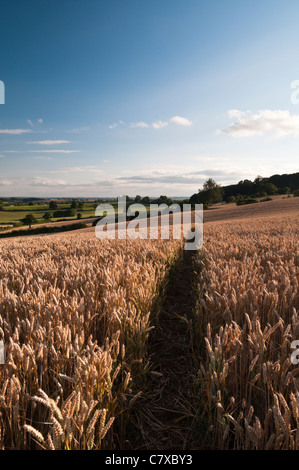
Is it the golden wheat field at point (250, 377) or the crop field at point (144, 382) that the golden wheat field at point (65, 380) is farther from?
the golden wheat field at point (250, 377)

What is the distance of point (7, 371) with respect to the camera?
1.62 m

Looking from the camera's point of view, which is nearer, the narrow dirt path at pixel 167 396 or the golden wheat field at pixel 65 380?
the golden wheat field at pixel 65 380

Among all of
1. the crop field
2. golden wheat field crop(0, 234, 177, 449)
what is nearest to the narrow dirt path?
the crop field

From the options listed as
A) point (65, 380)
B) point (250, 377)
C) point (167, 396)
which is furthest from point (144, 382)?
point (250, 377)

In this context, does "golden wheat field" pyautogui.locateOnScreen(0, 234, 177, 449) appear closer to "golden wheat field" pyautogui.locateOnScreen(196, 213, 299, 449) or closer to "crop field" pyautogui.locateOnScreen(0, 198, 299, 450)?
"crop field" pyautogui.locateOnScreen(0, 198, 299, 450)

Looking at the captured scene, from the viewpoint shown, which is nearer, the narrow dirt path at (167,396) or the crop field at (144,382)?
the crop field at (144,382)

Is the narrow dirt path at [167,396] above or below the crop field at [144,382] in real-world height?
below

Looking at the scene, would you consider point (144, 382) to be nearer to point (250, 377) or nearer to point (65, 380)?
point (65, 380)

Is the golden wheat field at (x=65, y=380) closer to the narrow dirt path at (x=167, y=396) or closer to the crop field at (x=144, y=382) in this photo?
the crop field at (x=144, y=382)

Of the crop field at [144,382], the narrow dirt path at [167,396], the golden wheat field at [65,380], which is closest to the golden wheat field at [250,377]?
the crop field at [144,382]

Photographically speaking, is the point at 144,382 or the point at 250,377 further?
the point at 144,382

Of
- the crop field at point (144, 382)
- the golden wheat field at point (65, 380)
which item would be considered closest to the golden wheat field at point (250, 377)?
the crop field at point (144, 382)
